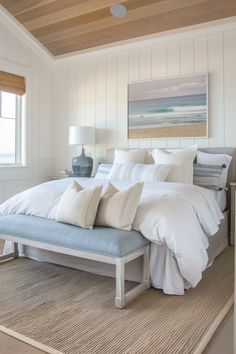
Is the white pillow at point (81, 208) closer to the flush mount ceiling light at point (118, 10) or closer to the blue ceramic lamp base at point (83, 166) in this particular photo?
the blue ceramic lamp base at point (83, 166)

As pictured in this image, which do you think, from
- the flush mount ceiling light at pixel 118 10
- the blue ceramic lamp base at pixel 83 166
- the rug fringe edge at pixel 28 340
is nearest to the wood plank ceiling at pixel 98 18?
the flush mount ceiling light at pixel 118 10

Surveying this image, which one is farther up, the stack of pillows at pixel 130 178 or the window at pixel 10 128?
the window at pixel 10 128

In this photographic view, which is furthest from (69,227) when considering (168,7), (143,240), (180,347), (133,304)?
(168,7)

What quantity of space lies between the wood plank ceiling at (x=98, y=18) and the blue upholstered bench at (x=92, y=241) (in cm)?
293

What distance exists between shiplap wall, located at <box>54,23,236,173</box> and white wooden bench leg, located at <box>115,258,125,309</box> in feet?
8.48

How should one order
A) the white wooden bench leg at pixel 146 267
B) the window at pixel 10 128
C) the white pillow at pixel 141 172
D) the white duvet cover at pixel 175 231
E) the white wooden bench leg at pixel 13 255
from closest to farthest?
the white duvet cover at pixel 175 231 < the white wooden bench leg at pixel 146 267 < the white wooden bench leg at pixel 13 255 < the white pillow at pixel 141 172 < the window at pixel 10 128

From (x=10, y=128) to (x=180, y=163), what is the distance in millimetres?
2856

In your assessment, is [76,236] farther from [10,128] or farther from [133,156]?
[10,128]

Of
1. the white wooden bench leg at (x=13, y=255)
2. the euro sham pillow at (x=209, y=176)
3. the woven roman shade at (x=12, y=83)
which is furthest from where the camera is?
the woven roman shade at (x=12, y=83)

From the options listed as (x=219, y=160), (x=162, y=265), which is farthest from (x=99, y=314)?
(x=219, y=160)

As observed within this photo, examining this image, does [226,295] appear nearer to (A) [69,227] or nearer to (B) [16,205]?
(A) [69,227]

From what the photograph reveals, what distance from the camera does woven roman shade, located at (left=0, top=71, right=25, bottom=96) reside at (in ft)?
15.9

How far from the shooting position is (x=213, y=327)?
2.06m

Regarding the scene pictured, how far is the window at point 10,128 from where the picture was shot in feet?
16.6
